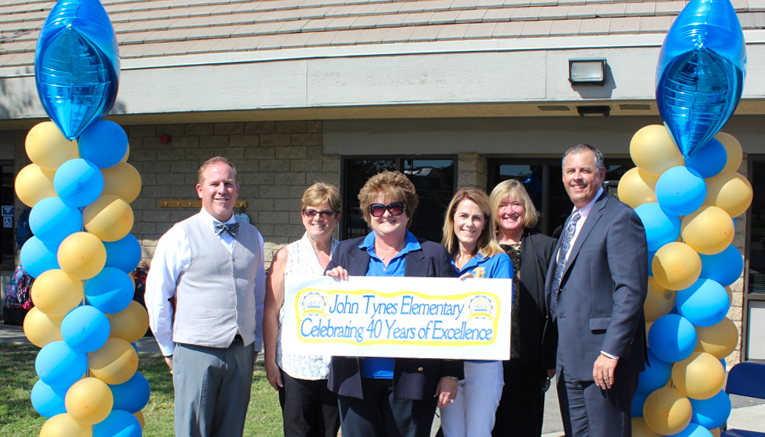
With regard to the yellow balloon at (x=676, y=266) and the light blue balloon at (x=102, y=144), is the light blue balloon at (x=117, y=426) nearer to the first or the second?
the light blue balloon at (x=102, y=144)

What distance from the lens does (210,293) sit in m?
3.22

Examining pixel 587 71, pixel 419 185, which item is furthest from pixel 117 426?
pixel 587 71

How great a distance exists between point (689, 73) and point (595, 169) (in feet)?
2.60

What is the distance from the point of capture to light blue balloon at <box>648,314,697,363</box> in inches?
127

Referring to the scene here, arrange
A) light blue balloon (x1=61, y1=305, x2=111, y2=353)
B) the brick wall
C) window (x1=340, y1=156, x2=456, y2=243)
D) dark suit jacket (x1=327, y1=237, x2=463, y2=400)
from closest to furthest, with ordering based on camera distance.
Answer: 1. dark suit jacket (x1=327, y1=237, x2=463, y2=400)
2. light blue balloon (x1=61, y1=305, x2=111, y2=353)
3. window (x1=340, y1=156, x2=456, y2=243)
4. the brick wall

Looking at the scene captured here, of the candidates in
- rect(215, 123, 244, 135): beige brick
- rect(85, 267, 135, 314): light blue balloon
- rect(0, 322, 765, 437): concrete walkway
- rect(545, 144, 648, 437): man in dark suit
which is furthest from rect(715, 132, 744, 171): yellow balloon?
rect(215, 123, 244, 135): beige brick

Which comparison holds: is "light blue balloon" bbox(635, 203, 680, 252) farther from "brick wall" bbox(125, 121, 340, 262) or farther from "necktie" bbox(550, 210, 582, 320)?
"brick wall" bbox(125, 121, 340, 262)

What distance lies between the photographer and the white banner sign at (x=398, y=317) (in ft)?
9.80

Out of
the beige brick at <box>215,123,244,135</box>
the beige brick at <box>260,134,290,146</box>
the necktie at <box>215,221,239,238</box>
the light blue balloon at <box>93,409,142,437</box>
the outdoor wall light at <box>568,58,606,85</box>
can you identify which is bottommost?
the light blue balloon at <box>93,409,142,437</box>

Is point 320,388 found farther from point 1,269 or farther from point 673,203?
point 1,269

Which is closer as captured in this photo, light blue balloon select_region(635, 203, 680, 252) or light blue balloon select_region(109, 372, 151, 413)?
light blue balloon select_region(635, 203, 680, 252)


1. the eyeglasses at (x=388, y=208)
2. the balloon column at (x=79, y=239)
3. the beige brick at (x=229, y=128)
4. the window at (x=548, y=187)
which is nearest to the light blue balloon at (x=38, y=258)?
the balloon column at (x=79, y=239)

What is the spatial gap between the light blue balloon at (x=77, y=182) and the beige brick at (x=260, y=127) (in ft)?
14.5

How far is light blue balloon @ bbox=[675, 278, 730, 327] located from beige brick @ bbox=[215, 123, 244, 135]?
236 inches
